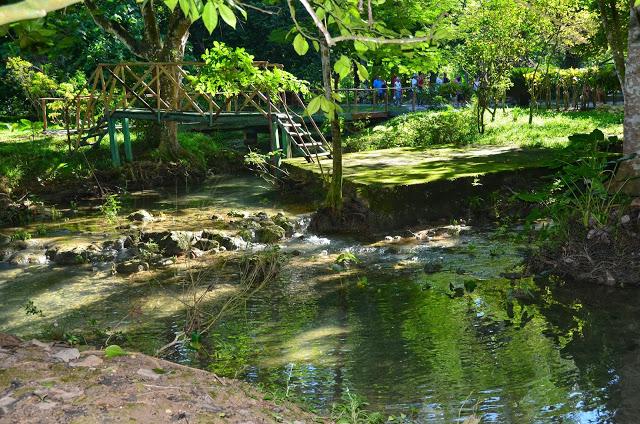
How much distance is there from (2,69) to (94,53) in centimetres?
302

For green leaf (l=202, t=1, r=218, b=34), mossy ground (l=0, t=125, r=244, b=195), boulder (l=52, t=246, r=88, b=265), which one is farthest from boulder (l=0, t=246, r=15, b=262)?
green leaf (l=202, t=1, r=218, b=34)

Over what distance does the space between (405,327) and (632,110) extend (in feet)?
12.6

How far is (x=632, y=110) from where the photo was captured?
821 cm

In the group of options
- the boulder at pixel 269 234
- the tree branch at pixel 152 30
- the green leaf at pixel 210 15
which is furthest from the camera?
the tree branch at pixel 152 30

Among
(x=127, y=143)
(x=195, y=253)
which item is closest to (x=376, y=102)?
(x=127, y=143)

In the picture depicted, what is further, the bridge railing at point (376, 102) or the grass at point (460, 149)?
the bridge railing at point (376, 102)

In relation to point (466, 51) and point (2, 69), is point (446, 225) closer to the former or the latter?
point (466, 51)

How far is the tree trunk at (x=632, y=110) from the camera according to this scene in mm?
7965

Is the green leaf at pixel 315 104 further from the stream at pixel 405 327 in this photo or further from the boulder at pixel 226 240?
the boulder at pixel 226 240

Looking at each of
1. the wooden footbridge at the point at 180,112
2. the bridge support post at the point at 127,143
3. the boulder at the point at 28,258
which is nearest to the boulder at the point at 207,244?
the boulder at the point at 28,258

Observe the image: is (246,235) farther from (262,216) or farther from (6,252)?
(6,252)

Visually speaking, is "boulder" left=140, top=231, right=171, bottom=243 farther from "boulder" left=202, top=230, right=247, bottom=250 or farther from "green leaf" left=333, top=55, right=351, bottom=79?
"green leaf" left=333, top=55, right=351, bottom=79

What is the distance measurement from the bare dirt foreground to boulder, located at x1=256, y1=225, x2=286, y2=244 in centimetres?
608

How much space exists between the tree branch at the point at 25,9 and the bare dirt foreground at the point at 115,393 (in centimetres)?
183
